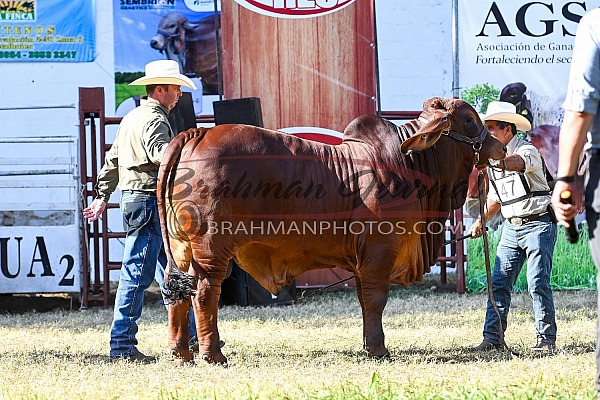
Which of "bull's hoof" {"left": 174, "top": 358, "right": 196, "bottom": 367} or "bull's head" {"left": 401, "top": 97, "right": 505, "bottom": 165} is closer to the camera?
"bull's hoof" {"left": 174, "top": 358, "right": 196, "bottom": 367}

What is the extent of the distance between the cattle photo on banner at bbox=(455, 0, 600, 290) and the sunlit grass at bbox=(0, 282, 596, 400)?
83.0 inches

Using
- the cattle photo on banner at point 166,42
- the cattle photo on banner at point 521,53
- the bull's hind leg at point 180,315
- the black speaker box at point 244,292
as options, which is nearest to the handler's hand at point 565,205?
the bull's hind leg at point 180,315

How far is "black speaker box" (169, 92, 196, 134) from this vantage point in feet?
28.5

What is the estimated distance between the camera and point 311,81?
9.30m

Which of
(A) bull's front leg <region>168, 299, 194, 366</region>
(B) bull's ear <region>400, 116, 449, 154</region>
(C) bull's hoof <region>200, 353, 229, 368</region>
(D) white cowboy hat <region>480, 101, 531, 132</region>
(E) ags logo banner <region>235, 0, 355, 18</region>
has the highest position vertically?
(E) ags logo banner <region>235, 0, 355, 18</region>

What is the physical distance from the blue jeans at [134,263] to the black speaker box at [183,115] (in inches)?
94.7

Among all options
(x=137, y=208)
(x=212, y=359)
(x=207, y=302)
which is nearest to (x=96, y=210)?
(x=137, y=208)

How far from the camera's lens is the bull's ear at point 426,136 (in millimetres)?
6020

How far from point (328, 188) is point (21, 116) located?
6.58 metres

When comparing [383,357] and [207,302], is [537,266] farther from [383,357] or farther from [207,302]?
[207,302]

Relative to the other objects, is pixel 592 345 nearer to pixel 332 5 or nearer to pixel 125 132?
pixel 125 132

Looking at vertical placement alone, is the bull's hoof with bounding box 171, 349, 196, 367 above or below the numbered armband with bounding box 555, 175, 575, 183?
below

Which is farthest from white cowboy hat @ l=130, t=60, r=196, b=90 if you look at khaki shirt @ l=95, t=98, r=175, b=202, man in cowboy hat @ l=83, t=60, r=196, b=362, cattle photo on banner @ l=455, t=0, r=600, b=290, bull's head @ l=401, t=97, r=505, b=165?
cattle photo on banner @ l=455, t=0, r=600, b=290

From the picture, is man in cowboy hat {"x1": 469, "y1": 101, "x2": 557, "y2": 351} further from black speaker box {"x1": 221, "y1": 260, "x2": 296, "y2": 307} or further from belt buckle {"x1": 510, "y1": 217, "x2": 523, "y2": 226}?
black speaker box {"x1": 221, "y1": 260, "x2": 296, "y2": 307}
